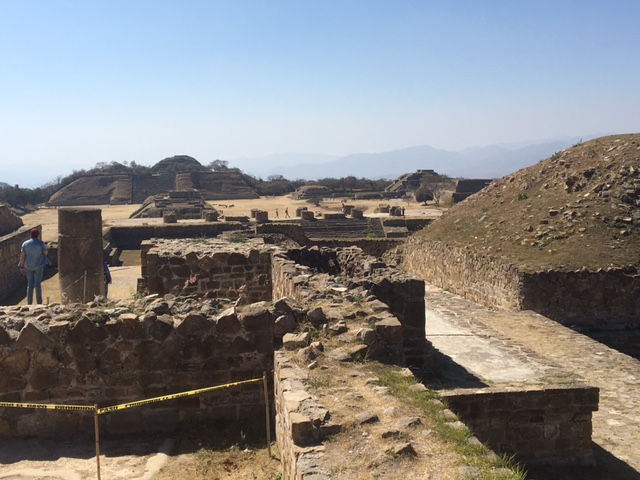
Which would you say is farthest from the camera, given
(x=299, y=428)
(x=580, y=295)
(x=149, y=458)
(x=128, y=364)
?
(x=580, y=295)

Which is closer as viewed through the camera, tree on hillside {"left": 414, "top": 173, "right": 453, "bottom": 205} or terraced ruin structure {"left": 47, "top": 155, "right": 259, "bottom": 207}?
tree on hillside {"left": 414, "top": 173, "right": 453, "bottom": 205}

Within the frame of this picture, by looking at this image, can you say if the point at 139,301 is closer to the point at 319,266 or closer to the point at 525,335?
the point at 319,266

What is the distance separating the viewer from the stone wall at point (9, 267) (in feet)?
63.2

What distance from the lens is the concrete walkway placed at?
23.2 feet

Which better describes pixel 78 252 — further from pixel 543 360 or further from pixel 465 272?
pixel 465 272

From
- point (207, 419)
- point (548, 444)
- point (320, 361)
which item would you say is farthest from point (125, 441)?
point (548, 444)

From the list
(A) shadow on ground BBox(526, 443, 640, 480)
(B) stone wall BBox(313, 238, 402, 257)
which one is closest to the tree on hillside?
(B) stone wall BBox(313, 238, 402, 257)

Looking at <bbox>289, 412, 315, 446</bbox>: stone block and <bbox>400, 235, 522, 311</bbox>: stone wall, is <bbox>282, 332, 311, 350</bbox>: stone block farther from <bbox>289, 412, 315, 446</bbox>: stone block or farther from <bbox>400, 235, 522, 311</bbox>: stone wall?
<bbox>400, 235, 522, 311</bbox>: stone wall

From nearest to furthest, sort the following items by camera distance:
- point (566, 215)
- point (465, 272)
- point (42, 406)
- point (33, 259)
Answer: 1. point (42, 406)
2. point (33, 259)
3. point (566, 215)
4. point (465, 272)

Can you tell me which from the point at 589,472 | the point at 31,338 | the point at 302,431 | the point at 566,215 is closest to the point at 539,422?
the point at 589,472

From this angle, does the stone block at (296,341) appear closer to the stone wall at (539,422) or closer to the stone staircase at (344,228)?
the stone wall at (539,422)

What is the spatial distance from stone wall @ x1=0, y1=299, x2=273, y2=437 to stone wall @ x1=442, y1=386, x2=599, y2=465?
7.39ft

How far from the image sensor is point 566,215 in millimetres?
15117

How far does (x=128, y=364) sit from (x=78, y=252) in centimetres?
652
